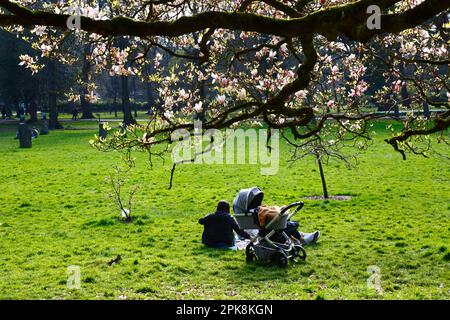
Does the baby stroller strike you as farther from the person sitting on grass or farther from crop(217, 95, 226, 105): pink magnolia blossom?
crop(217, 95, 226, 105): pink magnolia blossom

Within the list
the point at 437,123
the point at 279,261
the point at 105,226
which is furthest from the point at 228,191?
the point at 437,123

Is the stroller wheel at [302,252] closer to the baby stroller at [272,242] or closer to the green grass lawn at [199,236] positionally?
the baby stroller at [272,242]

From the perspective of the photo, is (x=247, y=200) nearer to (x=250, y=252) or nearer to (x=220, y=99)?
(x=250, y=252)

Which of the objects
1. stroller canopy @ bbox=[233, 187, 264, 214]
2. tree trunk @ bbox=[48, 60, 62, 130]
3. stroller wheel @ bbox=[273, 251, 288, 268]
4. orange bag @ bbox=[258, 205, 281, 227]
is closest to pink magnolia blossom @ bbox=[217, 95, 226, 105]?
stroller canopy @ bbox=[233, 187, 264, 214]

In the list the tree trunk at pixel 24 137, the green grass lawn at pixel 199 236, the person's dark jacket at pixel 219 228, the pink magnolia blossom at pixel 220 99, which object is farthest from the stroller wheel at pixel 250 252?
the tree trunk at pixel 24 137

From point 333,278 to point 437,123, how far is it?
9.32 feet

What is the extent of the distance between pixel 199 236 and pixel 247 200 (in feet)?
6.85

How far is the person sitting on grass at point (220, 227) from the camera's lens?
1045 cm

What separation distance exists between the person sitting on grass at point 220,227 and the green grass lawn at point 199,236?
28 centimetres

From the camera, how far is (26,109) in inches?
2178

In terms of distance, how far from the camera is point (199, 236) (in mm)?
11719

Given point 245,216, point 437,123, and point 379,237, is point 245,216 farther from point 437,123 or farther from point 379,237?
point 437,123

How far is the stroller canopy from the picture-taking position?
32.9ft

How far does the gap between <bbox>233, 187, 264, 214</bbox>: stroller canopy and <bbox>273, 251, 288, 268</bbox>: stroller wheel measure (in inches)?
40.4
